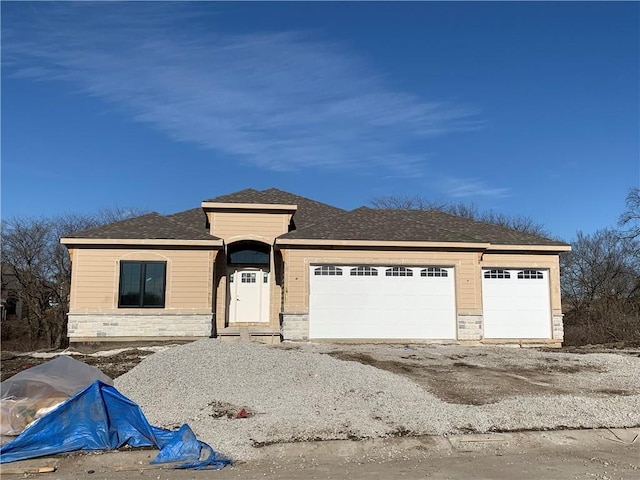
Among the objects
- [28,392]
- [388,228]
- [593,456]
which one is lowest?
[593,456]

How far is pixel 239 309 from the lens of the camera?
18078 millimetres

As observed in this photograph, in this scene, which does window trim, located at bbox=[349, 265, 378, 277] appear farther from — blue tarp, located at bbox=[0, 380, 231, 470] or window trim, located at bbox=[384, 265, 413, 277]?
blue tarp, located at bbox=[0, 380, 231, 470]

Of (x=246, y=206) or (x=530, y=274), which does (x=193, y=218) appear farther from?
(x=530, y=274)

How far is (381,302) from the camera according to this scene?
16.4 m

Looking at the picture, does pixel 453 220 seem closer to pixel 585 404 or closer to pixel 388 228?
pixel 388 228

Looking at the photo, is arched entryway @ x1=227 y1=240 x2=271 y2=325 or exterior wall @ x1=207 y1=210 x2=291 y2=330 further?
arched entryway @ x1=227 y1=240 x2=271 y2=325

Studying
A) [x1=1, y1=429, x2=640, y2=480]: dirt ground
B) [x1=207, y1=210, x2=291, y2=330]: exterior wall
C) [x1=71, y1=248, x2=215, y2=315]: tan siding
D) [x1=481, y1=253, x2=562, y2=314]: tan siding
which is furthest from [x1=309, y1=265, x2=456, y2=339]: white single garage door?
[x1=1, y1=429, x2=640, y2=480]: dirt ground

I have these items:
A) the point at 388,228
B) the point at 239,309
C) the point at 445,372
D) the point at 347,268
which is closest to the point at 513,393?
the point at 445,372

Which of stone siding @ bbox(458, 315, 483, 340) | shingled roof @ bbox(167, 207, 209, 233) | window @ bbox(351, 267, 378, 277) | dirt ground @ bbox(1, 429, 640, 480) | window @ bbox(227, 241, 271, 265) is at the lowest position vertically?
dirt ground @ bbox(1, 429, 640, 480)

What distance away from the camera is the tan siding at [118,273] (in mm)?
15898

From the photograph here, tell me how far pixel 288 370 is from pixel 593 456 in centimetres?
537

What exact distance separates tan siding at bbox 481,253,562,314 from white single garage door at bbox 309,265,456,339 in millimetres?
1819

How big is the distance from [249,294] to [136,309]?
156 inches

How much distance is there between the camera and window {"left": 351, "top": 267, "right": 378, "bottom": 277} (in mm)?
16594
